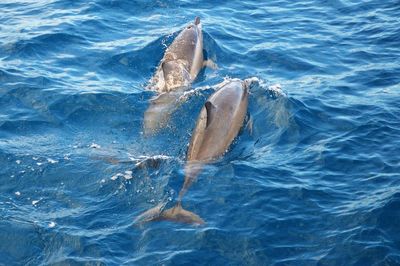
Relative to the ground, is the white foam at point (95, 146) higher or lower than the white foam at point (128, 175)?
higher

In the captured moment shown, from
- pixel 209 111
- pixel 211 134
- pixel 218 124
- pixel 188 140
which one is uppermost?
pixel 209 111

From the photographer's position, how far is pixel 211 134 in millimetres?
12547

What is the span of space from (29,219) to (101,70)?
6.84 metres

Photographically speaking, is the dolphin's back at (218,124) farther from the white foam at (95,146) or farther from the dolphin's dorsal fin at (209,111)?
the white foam at (95,146)

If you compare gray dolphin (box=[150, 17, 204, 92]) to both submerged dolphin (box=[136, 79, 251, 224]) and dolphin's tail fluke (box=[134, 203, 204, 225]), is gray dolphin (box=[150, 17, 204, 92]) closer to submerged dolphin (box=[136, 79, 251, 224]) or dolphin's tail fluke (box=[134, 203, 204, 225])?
submerged dolphin (box=[136, 79, 251, 224])

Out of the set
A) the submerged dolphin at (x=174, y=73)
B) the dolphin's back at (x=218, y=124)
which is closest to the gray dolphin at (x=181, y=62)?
the submerged dolphin at (x=174, y=73)

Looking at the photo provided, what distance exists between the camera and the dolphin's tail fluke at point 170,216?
10.6 m

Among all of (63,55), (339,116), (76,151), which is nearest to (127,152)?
(76,151)

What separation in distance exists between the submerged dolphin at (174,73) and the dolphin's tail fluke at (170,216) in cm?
298

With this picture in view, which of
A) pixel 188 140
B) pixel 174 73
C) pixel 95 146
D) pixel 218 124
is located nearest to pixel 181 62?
pixel 174 73

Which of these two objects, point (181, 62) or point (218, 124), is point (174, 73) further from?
point (218, 124)

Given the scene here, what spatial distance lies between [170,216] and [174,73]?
570 cm

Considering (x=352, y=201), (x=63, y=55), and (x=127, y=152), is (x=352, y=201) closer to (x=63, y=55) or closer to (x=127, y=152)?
(x=127, y=152)

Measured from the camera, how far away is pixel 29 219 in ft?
35.0
